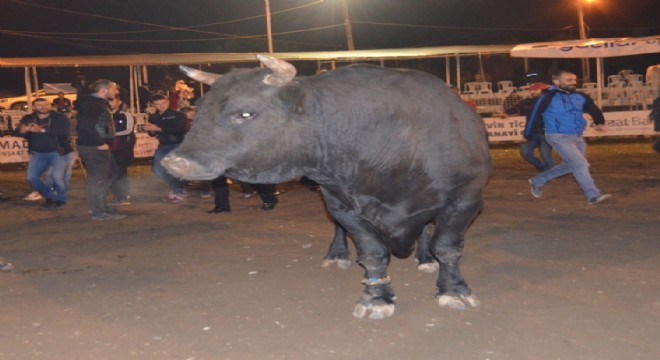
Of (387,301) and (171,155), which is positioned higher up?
(171,155)

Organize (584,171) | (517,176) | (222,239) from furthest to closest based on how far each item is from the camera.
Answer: (517,176) → (584,171) → (222,239)

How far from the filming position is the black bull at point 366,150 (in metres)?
4.96

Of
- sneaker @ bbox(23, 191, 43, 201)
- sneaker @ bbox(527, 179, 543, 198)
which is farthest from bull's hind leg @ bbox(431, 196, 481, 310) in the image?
sneaker @ bbox(23, 191, 43, 201)

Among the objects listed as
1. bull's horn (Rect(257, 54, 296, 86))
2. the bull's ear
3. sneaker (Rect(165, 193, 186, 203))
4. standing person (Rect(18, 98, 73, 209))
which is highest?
bull's horn (Rect(257, 54, 296, 86))

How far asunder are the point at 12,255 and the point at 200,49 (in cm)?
5012

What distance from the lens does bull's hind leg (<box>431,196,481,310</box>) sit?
19.6ft

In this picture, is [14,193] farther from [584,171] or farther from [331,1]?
[331,1]

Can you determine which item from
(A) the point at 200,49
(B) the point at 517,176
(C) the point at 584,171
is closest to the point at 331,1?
(A) the point at 200,49

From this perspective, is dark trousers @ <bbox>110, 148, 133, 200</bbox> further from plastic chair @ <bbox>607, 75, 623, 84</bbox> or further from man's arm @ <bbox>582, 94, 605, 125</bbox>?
plastic chair @ <bbox>607, 75, 623, 84</bbox>

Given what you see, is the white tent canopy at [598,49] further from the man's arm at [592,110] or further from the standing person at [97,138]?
the standing person at [97,138]

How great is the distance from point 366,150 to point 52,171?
29.3 feet

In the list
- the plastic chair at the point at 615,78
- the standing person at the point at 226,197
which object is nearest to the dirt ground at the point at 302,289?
the standing person at the point at 226,197

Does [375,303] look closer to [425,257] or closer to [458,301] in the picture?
[458,301]

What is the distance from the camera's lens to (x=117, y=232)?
1019 centimetres
